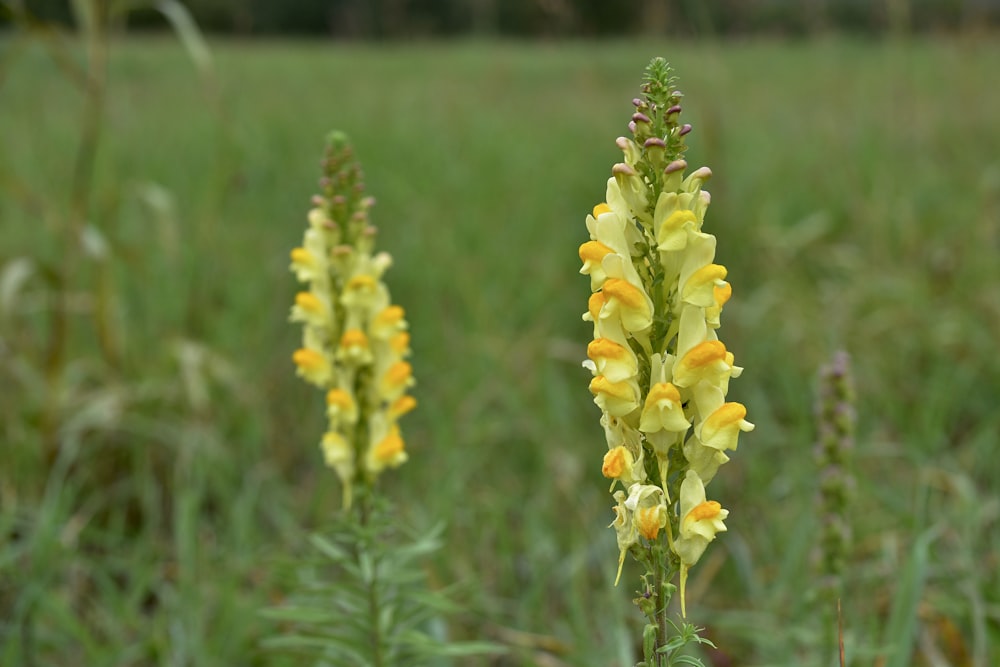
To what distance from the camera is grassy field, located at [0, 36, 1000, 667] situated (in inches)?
95.9

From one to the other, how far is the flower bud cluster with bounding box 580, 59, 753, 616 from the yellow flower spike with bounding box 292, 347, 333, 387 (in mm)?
772

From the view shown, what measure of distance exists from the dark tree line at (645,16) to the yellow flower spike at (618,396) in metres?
2.55

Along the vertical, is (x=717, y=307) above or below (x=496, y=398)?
below

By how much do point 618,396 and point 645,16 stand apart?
165 inches

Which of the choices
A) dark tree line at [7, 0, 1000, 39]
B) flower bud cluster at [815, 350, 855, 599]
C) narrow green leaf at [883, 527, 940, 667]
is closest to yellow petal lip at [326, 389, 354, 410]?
flower bud cluster at [815, 350, 855, 599]

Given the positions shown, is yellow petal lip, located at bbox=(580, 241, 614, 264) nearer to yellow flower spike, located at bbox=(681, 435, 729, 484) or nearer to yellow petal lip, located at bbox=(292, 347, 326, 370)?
yellow flower spike, located at bbox=(681, 435, 729, 484)

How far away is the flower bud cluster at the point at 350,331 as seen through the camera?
5.92ft

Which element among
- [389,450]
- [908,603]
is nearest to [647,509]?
[389,450]

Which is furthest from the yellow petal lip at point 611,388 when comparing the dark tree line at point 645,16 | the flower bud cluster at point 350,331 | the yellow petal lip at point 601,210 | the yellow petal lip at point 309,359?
the dark tree line at point 645,16

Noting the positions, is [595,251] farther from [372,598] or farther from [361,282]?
[372,598]

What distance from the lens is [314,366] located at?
1841 mm

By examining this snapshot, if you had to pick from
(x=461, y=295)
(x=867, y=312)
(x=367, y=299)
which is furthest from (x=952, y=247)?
(x=367, y=299)

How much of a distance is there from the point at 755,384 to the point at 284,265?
2.34 m

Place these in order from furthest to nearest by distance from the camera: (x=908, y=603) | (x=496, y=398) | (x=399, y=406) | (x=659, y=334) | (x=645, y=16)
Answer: (x=645, y=16) → (x=496, y=398) → (x=908, y=603) → (x=399, y=406) → (x=659, y=334)
